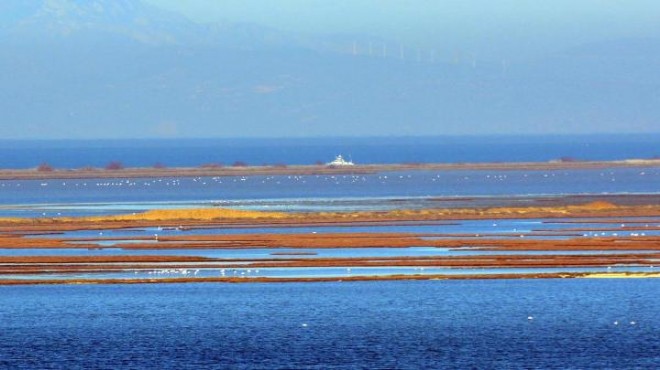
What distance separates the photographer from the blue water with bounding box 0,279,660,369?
1289 inches

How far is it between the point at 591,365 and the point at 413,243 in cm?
2804

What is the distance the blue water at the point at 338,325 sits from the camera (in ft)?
107

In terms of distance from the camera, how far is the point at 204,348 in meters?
34.4

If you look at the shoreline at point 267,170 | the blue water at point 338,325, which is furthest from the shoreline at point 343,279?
the shoreline at point 267,170

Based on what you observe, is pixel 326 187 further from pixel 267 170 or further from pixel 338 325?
pixel 338 325

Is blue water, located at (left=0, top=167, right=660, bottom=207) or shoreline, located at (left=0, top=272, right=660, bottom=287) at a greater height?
shoreline, located at (left=0, top=272, right=660, bottom=287)

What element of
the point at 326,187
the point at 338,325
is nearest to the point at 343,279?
the point at 338,325

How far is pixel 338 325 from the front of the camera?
37594 mm

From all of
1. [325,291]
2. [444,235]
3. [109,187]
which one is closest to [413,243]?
[444,235]

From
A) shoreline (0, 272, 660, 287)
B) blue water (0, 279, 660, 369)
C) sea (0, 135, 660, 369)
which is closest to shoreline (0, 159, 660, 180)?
sea (0, 135, 660, 369)

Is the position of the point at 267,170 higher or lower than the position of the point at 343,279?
lower

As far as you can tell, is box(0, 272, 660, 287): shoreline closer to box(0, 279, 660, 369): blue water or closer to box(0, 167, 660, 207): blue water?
box(0, 279, 660, 369): blue water

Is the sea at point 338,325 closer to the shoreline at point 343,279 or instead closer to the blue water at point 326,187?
the shoreline at point 343,279

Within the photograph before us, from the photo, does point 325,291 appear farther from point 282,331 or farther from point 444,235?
point 444,235
